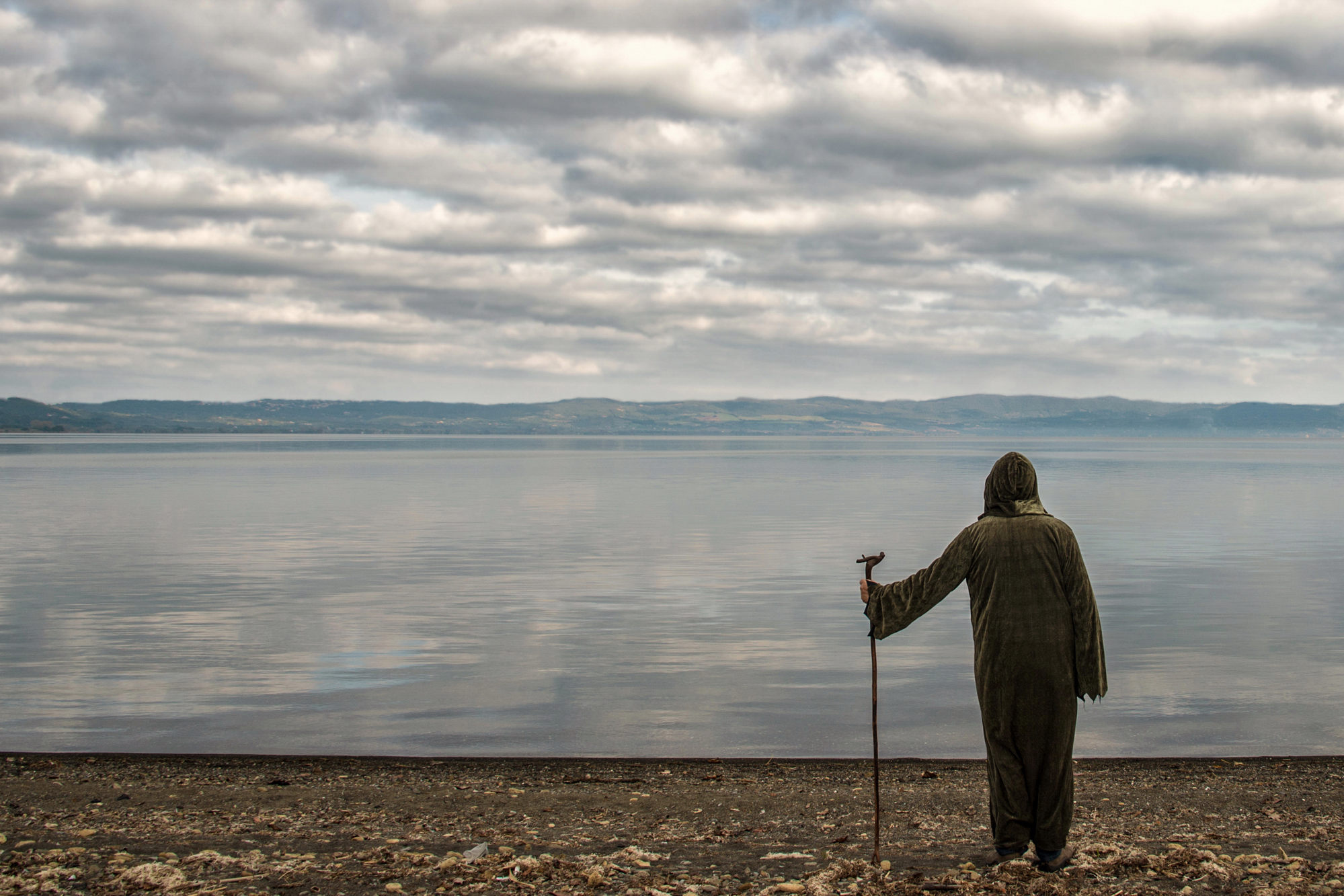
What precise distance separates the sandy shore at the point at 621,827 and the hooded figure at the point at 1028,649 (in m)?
0.37

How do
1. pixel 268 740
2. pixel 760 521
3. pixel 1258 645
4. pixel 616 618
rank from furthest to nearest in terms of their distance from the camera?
1. pixel 760 521
2. pixel 616 618
3. pixel 1258 645
4. pixel 268 740

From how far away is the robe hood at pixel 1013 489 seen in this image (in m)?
6.86

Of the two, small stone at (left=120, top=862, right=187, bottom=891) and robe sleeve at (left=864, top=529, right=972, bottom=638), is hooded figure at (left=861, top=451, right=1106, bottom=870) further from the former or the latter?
small stone at (left=120, top=862, right=187, bottom=891)

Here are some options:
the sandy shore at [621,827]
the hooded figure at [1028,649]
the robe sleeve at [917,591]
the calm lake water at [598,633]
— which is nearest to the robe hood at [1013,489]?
the hooded figure at [1028,649]

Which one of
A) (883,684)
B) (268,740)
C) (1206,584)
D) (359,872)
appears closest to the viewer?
(359,872)

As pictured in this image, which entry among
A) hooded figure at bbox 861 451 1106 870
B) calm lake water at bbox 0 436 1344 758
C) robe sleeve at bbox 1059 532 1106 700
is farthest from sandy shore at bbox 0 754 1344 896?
calm lake water at bbox 0 436 1344 758

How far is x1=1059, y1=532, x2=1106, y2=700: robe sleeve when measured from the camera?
22.1 ft

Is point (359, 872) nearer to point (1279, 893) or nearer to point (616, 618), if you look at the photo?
point (1279, 893)

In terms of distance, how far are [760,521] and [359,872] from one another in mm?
34962

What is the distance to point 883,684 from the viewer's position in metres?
14.9

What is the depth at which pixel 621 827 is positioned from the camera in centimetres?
829

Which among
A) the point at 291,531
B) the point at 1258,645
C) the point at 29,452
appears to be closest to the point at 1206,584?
the point at 1258,645

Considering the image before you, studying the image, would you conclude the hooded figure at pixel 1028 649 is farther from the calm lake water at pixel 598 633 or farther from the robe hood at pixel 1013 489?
the calm lake water at pixel 598 633

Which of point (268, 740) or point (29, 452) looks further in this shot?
point (29, 452)
